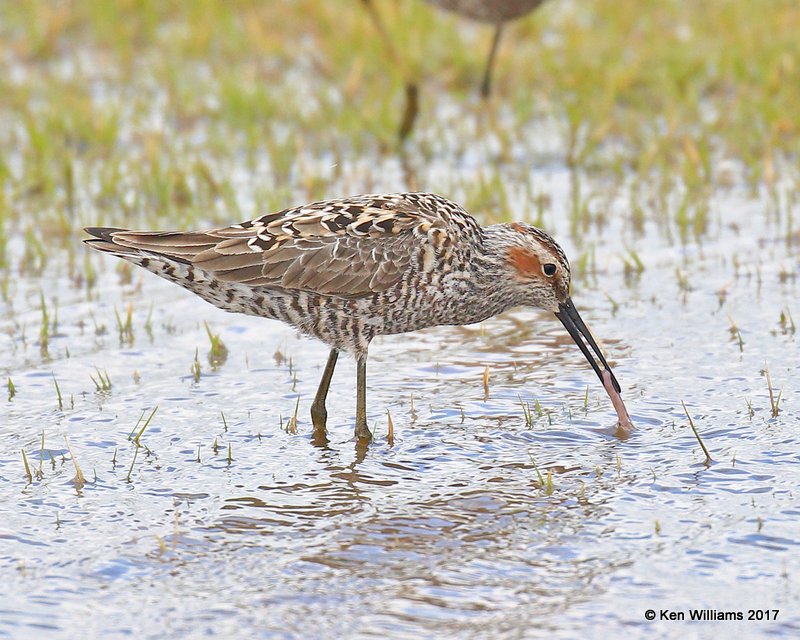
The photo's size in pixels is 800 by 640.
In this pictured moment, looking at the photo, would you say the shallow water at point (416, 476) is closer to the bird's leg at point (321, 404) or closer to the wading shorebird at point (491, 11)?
the bird's leg at point (321, 404)

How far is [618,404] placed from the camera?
634cm

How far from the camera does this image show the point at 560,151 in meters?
11.1

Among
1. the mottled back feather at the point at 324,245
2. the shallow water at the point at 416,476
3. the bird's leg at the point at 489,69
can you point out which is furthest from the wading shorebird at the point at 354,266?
the bird's leg at the point at 489,69

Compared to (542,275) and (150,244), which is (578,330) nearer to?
(542,275)

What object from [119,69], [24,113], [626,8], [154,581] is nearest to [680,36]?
[626,8]

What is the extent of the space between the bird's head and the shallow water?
0.32m

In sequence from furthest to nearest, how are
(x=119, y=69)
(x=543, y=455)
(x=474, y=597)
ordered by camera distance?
(x=119, y=69), (x=543, y=455), (x=474, y=597)

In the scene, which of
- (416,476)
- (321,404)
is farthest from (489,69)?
(416,476)

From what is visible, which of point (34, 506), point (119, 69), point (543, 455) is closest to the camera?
point (34, 506)

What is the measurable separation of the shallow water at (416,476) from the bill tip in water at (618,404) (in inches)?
2.6

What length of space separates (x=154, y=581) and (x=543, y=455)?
1922 mm

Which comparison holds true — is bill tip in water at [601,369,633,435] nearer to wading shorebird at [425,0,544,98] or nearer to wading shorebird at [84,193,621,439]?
wading shorebird at [84,193,621,439]

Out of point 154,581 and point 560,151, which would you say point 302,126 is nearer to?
point 560,151

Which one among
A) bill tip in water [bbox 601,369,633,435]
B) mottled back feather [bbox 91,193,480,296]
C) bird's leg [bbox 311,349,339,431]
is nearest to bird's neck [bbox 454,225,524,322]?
mottled back feather [bbox 91,193,480,296]
